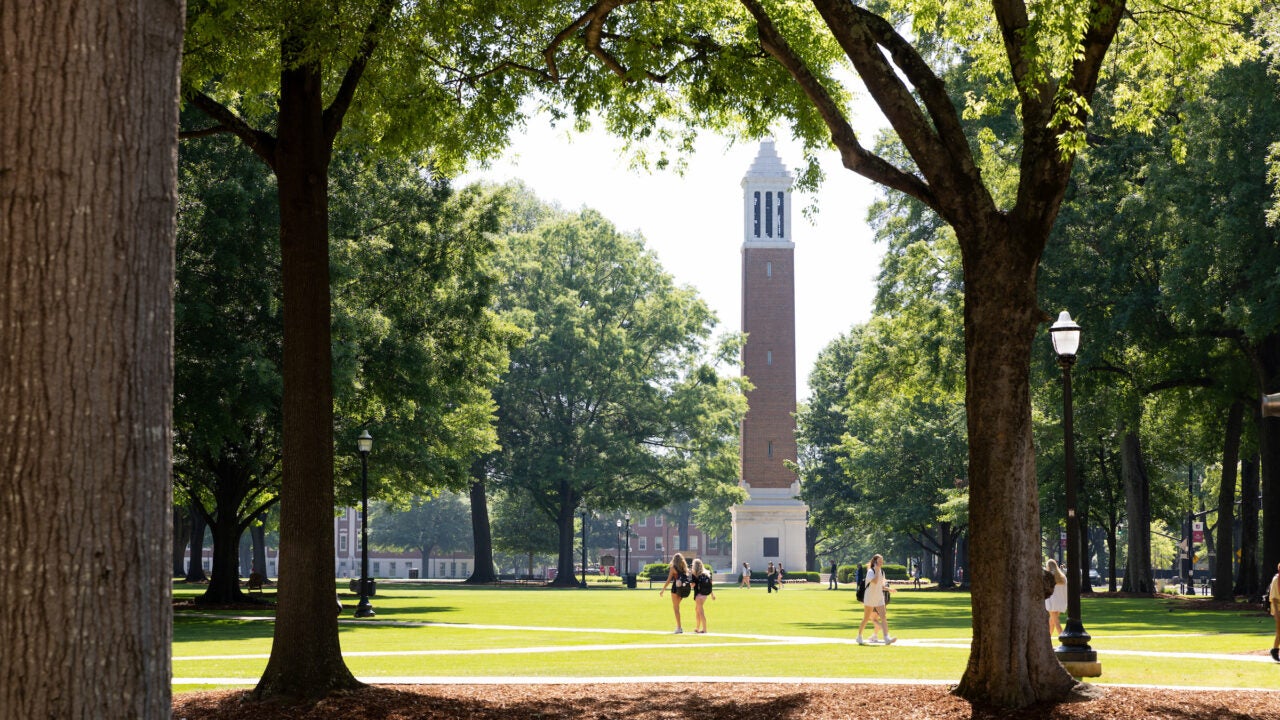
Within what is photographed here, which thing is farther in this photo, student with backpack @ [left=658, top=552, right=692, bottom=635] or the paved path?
student with backpack @ [left=658, top=552, right=692, bottom=635]

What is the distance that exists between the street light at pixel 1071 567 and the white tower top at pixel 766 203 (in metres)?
65.1

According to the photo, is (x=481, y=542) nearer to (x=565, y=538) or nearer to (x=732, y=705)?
(x=565, y=538)

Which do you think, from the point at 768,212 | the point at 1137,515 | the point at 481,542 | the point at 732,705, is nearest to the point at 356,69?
the point at 732,705

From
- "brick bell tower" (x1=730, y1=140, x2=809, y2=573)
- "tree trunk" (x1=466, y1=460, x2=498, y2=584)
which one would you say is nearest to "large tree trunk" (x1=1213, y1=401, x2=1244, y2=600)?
"tree trunk" (x1=466, y1=460, x2=498, y2=584)

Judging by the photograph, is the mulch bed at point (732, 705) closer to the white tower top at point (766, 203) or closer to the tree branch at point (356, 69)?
the tree branch at point (356, 69)

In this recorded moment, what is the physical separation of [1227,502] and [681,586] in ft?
68.2

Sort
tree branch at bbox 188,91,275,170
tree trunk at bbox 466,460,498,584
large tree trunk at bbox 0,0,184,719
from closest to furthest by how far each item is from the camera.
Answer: large tree trunk at bbox 0,0,184,719
tree branch at bbox 188,91,275,170
tree trunk at bbox 466,460,498,584

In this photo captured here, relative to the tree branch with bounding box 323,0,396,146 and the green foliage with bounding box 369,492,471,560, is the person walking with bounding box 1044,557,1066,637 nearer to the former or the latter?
the tree branch with bounding box 323,0,396,146

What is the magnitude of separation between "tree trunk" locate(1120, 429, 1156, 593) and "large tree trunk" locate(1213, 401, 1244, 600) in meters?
5.48

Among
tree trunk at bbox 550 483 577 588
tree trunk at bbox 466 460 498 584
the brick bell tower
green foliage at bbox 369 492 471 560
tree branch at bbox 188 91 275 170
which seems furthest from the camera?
green foliage at bbox 369 492 471 560

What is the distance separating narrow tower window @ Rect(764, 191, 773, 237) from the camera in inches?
3182

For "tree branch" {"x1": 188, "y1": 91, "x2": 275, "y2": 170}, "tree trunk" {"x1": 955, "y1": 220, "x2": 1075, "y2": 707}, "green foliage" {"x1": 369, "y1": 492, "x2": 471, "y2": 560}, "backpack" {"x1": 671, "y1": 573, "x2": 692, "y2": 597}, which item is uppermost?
"tree branch" {"x1": 188, "y1": 91, "x2": 275, "y2": 170}

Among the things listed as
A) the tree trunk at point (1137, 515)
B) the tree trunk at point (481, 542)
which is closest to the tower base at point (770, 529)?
the tree trunk at point (481, 542)

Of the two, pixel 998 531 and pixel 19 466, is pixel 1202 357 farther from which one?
pixel 19 466
